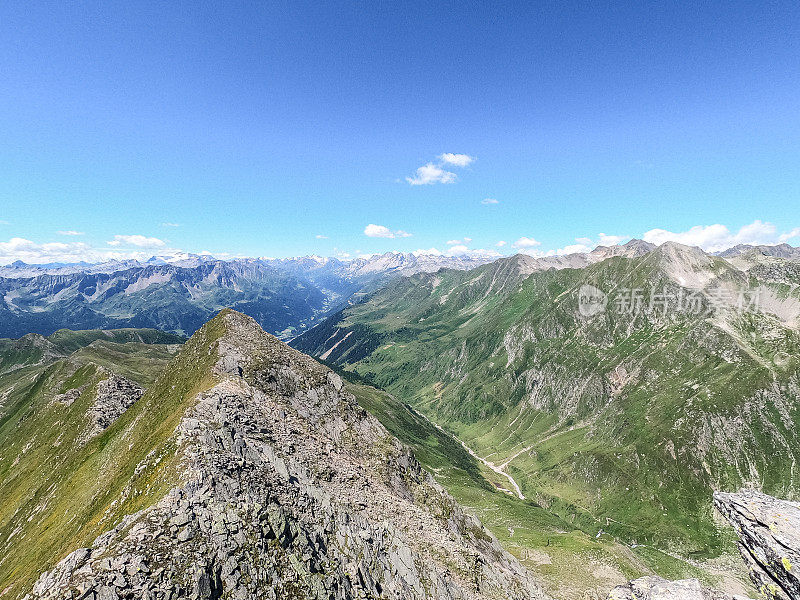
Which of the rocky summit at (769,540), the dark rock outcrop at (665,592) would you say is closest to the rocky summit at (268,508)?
the dark rock outcrop at (665,592)

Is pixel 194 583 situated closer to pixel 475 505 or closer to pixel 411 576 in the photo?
pixel 411 576

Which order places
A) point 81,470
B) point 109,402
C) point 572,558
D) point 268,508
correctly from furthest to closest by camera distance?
point 572,558 → point 109,402 → point 81,470 → point 268,508

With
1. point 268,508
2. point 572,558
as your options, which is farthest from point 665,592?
point 572,558

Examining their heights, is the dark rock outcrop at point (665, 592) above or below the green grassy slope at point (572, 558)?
above

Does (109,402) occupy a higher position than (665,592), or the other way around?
(665,592)

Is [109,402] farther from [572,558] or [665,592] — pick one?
[572,558]

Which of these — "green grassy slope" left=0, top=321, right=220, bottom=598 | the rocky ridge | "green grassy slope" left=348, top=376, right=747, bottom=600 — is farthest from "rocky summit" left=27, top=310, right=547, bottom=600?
"green grassy slope" left=348, top=376, right=747, bottom=600

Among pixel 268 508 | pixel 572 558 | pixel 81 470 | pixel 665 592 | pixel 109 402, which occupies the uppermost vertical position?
pixel 268 508

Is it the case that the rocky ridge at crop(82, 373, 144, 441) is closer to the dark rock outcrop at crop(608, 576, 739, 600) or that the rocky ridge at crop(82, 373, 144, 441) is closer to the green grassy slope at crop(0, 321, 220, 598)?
the green grassy slope at crop(0, 321, 220, 598)

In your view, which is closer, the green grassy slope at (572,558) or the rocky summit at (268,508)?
the rocky summit at (268,508)

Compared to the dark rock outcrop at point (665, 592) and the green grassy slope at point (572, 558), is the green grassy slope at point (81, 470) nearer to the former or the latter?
the dark rock outcrop at point (665, 592)

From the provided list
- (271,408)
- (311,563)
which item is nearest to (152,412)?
(271,408)
